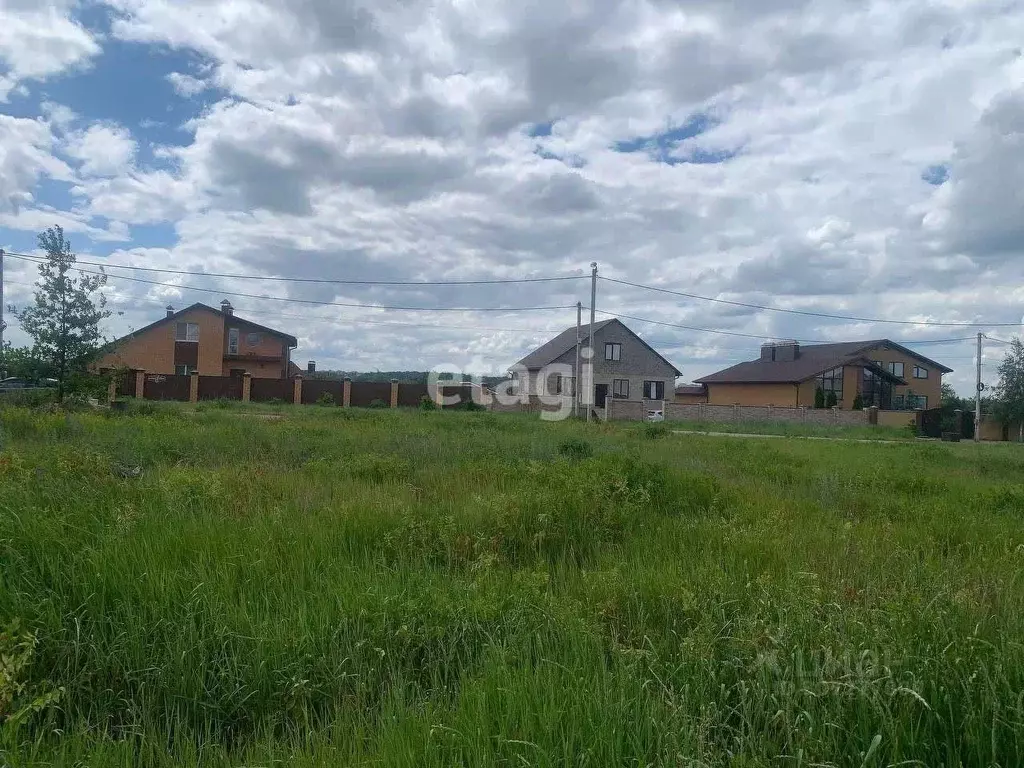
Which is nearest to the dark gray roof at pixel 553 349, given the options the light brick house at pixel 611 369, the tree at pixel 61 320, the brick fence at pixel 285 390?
the light brick house at pixel 611 369

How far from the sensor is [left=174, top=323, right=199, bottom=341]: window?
45.0 m

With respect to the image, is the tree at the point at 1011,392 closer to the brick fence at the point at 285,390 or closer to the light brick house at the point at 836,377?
the light brick house at the point at 836,377

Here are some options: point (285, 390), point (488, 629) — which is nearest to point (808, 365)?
point (285, 390)

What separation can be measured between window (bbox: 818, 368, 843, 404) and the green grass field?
1733 inches

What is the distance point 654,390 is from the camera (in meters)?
50.5

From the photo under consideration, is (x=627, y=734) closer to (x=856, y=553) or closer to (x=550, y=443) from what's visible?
(x=856, y=553)

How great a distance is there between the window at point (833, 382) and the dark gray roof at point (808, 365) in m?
0.66

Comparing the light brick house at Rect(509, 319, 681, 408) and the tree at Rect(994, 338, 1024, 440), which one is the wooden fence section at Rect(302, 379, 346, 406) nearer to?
the light brick house at Rect(509, 319, 681, 408)

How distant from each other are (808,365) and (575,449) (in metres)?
43.3

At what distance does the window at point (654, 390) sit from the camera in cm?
4990

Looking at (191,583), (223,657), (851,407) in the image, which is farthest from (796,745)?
(851,407)

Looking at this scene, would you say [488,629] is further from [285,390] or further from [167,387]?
[167,387]

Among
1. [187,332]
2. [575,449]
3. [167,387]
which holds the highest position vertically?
[187,332]

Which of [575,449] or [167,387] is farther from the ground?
[167,387]
